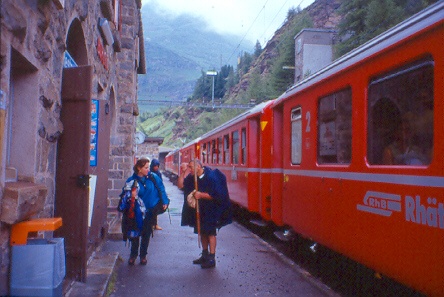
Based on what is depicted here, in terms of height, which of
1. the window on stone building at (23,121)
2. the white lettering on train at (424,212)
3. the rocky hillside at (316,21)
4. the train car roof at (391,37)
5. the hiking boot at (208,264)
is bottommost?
the hiking boot at (208,264)

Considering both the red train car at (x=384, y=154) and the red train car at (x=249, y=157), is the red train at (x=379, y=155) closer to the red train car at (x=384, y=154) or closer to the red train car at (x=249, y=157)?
the red train car at (x=384, y=154)

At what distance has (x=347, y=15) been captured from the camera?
3747 cm

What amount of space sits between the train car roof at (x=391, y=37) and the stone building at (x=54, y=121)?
9.55 feet

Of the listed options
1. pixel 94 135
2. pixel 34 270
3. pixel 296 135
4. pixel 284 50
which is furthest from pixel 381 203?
pixel 284 50

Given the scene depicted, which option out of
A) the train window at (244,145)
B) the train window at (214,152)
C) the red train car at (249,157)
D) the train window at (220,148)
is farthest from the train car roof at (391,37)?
the train window at (214,152)

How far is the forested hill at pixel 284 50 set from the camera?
33.5 metres

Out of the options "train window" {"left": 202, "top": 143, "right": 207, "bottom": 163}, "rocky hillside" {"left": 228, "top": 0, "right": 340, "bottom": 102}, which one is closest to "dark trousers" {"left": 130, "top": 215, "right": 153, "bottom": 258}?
"train window" {"left": 202, "top": 143, "right": 207, "bottom": 163}

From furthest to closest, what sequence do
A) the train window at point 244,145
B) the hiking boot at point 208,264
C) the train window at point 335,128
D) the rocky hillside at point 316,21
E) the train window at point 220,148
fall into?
the rocky hillside at point 316,21
the train window at point 220,148
the train window at point 244,145
the hiking boot at point 208,264
the train window at point 335,128

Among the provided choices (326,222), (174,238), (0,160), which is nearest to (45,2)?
(0,160)

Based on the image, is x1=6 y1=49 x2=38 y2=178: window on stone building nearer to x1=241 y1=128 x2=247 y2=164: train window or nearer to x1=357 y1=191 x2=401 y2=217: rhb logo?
x1=357 y1=191 x2=401 y2=217: rhb logo

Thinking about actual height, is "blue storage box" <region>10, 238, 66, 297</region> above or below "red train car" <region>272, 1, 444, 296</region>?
below

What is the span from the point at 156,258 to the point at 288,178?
2496 millimetres

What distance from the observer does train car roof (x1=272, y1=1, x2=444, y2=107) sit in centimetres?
460

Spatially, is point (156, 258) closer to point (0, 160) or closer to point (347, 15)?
point (0, 160)
